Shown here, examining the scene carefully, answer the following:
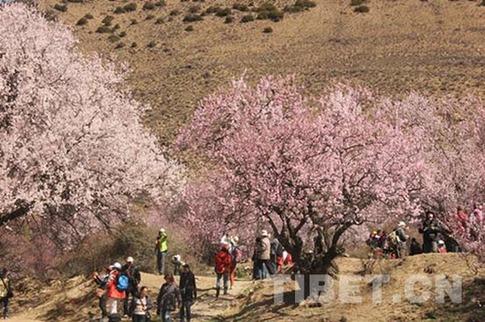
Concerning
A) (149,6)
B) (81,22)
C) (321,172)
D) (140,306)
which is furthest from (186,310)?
(149,6)

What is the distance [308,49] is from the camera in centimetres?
6669

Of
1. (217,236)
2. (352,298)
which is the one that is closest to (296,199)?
(352,298)

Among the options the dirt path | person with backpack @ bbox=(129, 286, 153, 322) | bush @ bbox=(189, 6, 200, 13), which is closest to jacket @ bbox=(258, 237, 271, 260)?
the dirt path

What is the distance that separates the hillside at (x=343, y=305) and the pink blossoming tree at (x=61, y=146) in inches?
97.9

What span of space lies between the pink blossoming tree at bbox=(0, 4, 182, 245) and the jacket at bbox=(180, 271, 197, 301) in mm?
3211

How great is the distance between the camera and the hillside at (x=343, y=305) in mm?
14734

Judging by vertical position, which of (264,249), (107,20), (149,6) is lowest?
(264,249)

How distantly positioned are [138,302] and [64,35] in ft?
41.5

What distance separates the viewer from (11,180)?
17.0 metres

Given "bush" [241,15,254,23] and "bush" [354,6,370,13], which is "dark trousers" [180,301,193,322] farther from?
"bush" [241,15,254,23]

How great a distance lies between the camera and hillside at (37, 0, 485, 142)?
56.5 meters

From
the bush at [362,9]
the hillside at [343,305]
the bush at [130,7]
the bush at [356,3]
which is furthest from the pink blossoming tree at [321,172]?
the bush at [130,7]

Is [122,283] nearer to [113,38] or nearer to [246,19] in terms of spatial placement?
[113,38]

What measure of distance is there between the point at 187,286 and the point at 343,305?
3.62 m
